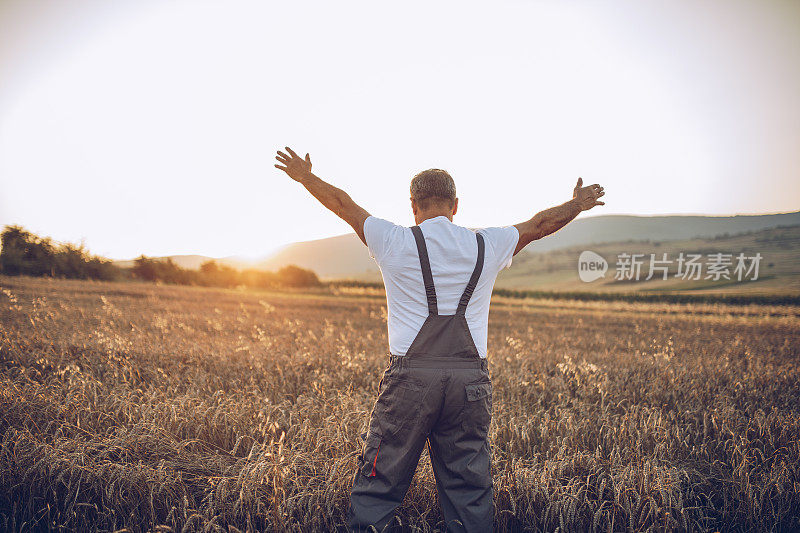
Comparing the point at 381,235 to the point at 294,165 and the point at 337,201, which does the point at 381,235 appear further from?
the point at 294,165

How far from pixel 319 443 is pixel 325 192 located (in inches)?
92.2

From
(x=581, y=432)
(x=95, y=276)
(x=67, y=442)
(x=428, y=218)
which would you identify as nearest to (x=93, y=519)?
(x=67, y=442)

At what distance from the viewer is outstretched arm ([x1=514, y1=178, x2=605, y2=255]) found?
307 cm

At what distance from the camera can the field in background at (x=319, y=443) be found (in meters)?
Answer: 3.17

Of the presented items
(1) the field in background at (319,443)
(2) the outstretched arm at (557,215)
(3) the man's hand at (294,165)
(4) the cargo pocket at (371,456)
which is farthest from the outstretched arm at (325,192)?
(1) the field in background at (319,443)

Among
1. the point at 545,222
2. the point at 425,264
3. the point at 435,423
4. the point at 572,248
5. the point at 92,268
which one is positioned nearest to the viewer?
the point at 425,264

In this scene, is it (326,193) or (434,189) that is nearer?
(434,189)

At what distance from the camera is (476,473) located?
8.73 ft

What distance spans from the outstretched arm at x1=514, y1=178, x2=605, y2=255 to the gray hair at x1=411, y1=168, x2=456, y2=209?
60 centimetres

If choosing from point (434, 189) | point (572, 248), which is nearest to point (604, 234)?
point (572, 248)

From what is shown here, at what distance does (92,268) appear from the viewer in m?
37.0

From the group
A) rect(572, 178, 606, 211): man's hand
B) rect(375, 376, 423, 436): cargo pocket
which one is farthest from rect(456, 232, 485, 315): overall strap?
rect(572, 178, 606, 211): man's hand

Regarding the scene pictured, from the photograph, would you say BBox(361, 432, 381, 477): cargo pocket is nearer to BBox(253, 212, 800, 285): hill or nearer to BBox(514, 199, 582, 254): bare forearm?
BBox(514, 199, 582, 254): bare forearm

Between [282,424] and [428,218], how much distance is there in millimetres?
3014
